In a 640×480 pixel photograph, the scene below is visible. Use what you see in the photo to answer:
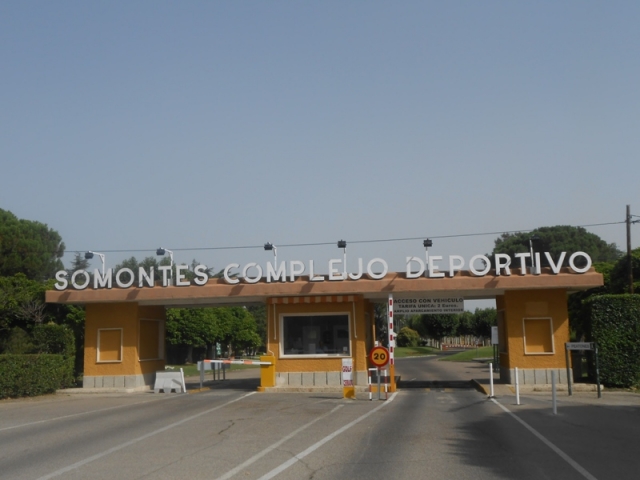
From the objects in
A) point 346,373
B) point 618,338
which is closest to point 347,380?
point 346,373

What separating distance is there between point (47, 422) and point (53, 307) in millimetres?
18589

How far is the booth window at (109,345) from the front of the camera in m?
28.7

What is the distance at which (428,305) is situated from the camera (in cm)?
2809

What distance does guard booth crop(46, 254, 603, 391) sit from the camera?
2602 centimetres

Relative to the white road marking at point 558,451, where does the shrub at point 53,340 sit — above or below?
above

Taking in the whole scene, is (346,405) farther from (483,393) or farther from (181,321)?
(181,321)

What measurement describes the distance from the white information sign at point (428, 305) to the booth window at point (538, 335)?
2684 mm

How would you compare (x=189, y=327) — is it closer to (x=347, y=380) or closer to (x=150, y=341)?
(x=150, y=341)

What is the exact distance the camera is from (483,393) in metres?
24.2

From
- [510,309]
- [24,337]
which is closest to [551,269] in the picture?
[510,309]

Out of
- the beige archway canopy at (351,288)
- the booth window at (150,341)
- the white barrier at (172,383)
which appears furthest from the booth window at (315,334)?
the booth window at (150,341)

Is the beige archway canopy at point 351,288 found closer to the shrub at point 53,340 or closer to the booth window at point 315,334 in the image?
the booth window at point 315,334

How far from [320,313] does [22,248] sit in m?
29.9

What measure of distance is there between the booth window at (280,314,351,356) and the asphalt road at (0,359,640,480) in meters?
5.81
